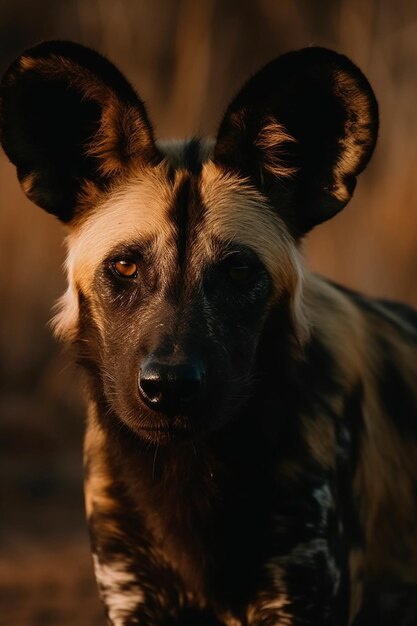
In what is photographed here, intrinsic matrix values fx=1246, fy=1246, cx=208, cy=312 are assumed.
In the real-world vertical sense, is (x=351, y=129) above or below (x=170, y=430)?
above

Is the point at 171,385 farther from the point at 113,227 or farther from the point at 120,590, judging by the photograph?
the point at 120,590

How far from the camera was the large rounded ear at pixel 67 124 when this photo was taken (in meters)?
2.64

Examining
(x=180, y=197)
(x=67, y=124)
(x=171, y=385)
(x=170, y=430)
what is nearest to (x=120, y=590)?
(x=170, y=430)

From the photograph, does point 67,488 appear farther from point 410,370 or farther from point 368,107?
point 368,107

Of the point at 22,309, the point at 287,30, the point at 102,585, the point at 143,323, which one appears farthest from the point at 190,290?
the point at 287,30

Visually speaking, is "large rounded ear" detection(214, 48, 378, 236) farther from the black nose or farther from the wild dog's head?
the black nose

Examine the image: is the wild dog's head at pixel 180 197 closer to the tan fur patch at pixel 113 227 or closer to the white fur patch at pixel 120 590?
the tan fur patch at pixel 113 227

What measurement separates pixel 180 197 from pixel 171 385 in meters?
0.50

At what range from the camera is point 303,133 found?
2.76 metres

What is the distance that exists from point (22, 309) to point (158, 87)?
1.33 m

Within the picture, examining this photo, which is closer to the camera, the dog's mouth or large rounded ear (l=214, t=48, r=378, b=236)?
the dog's mouth

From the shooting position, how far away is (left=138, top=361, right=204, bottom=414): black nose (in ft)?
7.64

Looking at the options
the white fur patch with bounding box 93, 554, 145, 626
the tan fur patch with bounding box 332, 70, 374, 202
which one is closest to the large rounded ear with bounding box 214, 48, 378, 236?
the tan fur patch with bounding box 332, 70, 374, 202

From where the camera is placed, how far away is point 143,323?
2.50 m
